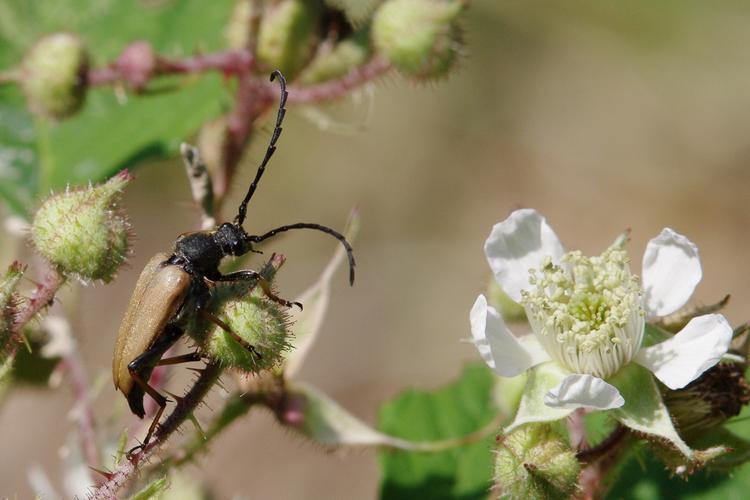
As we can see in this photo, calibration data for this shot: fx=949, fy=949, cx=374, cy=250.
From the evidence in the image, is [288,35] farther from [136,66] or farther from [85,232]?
[85,232]

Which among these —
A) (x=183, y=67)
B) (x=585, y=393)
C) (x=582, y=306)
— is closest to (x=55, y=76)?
(x=183, y=67)

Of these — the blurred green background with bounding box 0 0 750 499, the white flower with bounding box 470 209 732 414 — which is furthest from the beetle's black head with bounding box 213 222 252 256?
the blurred green background with bounding box 0 0 750 499

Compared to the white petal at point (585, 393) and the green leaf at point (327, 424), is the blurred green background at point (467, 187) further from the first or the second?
the white petal at point (585, 393)

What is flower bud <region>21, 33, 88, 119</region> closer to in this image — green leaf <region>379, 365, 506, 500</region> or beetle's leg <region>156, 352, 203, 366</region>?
beetle's leg <region>156, 352, 203, 366</region>

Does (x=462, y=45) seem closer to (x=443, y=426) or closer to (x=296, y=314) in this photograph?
(x=296, y=314)

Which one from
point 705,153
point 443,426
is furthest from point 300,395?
point 705,153
